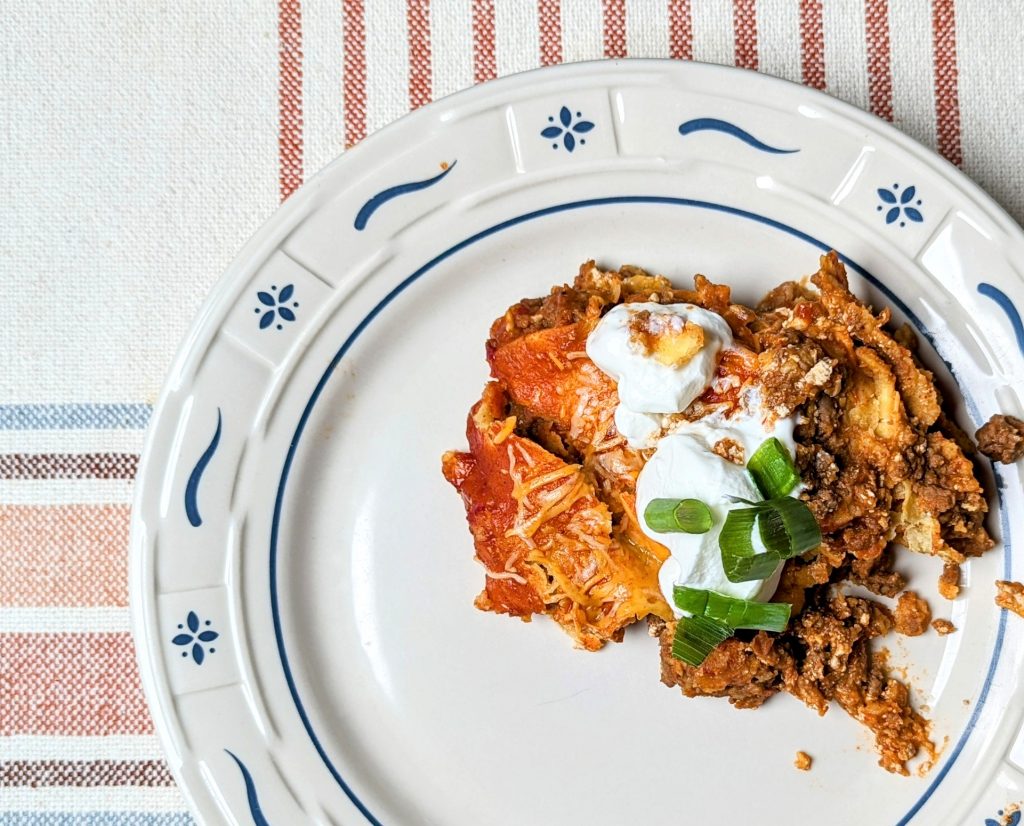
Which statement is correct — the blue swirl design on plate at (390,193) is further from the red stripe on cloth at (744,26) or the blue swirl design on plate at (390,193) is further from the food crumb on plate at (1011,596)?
the food crumb on plate at (1011,596)

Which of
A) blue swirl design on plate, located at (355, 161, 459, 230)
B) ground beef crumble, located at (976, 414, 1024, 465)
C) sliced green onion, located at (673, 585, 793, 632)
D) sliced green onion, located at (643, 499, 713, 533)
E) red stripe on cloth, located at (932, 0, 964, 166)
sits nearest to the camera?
sliced green onion, located at (643, 499, 713, 533)

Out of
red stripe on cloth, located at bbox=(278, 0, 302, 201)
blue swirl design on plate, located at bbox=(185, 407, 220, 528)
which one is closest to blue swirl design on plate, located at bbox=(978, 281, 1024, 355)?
red stripe on cloth, located at bbox=(278, 0, 302, 201)

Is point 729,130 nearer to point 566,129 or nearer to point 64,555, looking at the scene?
point 566,129

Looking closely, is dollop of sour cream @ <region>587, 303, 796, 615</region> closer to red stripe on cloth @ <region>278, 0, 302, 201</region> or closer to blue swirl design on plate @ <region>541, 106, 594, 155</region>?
blue swirl design on plate @ <region>541, 106, 594, 155</region>

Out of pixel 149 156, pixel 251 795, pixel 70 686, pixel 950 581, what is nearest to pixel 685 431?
pixel 950 581

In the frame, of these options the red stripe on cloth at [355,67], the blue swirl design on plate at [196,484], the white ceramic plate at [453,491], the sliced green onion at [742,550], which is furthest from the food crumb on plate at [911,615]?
the red stripe on cloth at [355,67]

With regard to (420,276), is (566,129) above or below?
above

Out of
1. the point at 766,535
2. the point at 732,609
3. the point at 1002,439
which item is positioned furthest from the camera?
the point at 1002,439
